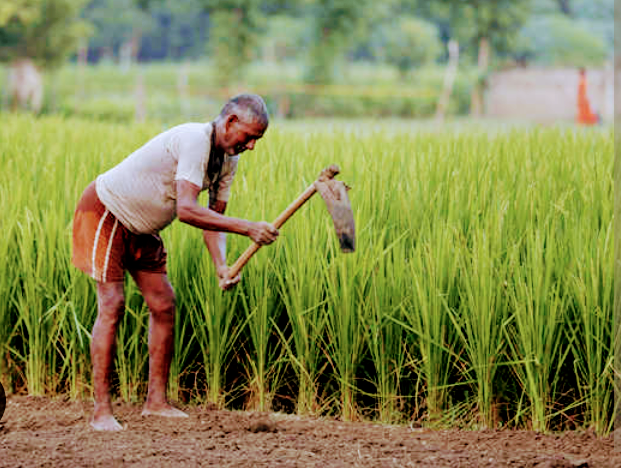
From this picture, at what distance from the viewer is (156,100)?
25.3 m

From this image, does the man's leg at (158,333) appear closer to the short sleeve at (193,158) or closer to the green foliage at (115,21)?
the short sleeve at (193,158)

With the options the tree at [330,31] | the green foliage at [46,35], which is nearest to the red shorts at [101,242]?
the green foliage at [46,35]

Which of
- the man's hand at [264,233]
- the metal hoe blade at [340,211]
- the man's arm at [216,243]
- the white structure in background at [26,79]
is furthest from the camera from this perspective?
the white structure in background at [26,79]

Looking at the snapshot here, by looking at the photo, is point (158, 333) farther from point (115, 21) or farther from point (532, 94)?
point (115, 21)

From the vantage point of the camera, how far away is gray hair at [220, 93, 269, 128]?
313 centimetres

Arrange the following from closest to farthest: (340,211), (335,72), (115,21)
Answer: (340,211)
(335,72)
(115,21)

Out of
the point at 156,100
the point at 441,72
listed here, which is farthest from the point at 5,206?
the point at 441,72

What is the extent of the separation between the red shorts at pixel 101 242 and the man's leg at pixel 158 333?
110 millimetres

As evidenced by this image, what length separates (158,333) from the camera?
3543 mm

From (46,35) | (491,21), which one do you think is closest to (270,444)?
(46,35)

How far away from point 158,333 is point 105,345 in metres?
0.23

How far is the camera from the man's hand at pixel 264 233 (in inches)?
116

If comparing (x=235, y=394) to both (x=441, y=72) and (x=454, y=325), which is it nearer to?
(x=454, y=325)

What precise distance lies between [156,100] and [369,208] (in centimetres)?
2171
